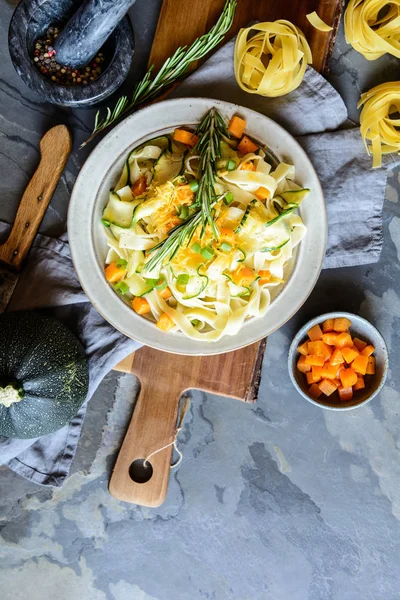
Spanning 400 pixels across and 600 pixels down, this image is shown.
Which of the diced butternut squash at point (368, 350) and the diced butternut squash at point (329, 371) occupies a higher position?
the diced butternut squash at point (329, 371)

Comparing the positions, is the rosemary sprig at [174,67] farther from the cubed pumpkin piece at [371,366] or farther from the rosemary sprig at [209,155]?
the cubed pumpkin piece at [371,366]

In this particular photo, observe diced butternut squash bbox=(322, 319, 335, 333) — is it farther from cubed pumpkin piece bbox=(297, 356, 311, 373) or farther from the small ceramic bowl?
cubed pumpkin piece bbox=(297, 356, 311, 373)

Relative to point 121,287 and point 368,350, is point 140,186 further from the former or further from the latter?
point 368,350

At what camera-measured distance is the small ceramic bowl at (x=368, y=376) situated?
278 cm

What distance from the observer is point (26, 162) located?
9.14ft

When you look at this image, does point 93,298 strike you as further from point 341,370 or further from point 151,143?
point 341,370

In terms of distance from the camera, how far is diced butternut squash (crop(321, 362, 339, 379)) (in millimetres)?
2805

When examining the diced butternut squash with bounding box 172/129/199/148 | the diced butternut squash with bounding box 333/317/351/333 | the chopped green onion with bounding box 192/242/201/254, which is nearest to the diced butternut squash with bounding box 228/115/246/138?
the diced butternut squash with bounding box 172/129/199/148

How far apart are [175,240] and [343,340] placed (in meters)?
1.00

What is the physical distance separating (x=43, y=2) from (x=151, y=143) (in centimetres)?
71

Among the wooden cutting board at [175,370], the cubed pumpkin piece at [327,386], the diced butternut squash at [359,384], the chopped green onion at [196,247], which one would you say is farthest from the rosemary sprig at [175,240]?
the diced butternut squash at [359,384]

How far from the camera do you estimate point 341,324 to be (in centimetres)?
279

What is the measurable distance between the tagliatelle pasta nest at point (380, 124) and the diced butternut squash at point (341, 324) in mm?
717

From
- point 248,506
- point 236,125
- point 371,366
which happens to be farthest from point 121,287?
point 248,506
